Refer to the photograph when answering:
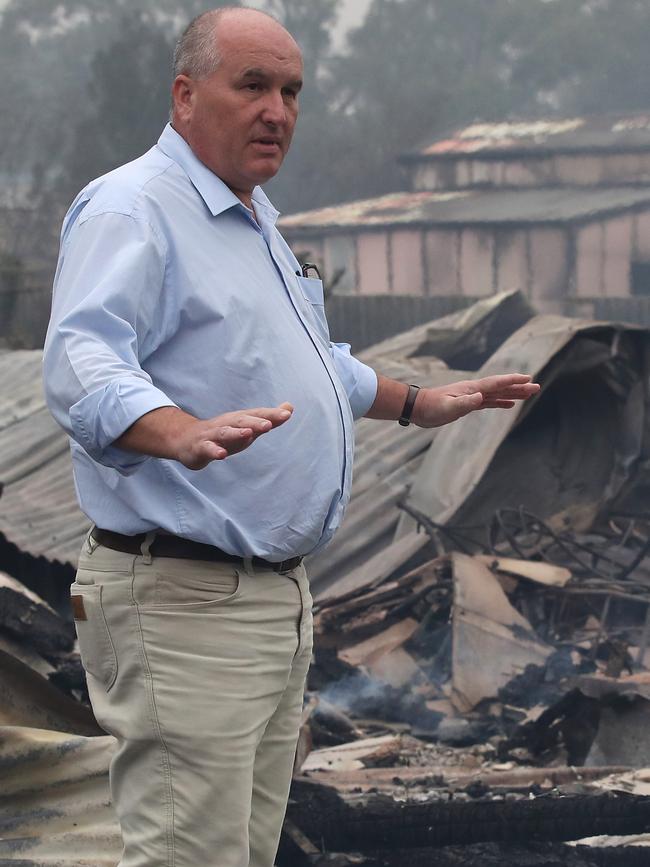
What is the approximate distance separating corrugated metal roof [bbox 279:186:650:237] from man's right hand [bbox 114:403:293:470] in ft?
91.1

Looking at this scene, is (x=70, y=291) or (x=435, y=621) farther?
(x=435, y=621)

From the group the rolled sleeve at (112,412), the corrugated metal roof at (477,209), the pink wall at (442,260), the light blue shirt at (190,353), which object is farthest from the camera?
the pink wall at (442,260)

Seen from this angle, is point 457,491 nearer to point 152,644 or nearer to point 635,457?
point 635,457

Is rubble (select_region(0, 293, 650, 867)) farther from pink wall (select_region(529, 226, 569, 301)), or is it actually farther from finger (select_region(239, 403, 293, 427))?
pink wall (select_region(529, 226, 569, 301))

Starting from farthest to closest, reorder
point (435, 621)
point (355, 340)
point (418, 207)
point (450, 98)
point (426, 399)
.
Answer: point (450, 98) < point (418, 207) < point (355, 340) < point (435, 621) < point (426, 399)

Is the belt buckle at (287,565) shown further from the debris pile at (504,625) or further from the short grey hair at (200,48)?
the debris pile at (504,625)

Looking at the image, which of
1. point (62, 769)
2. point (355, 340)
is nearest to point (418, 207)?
point (355, 340)

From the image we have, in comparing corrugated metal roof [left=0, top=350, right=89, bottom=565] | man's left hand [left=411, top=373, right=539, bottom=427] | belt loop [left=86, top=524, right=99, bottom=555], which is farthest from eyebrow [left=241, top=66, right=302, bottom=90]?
corrugated metal roof [left=0, top=350, right=89, bottom=565]

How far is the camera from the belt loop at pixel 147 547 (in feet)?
7.97

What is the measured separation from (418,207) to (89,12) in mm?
27466

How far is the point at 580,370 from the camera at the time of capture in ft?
25.5

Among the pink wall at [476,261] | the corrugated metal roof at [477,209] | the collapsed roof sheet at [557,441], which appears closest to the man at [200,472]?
the collapsed roof sheet at [557,441]

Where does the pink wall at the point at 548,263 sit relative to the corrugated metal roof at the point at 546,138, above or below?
below

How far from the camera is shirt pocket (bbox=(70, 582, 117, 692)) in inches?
97.0
